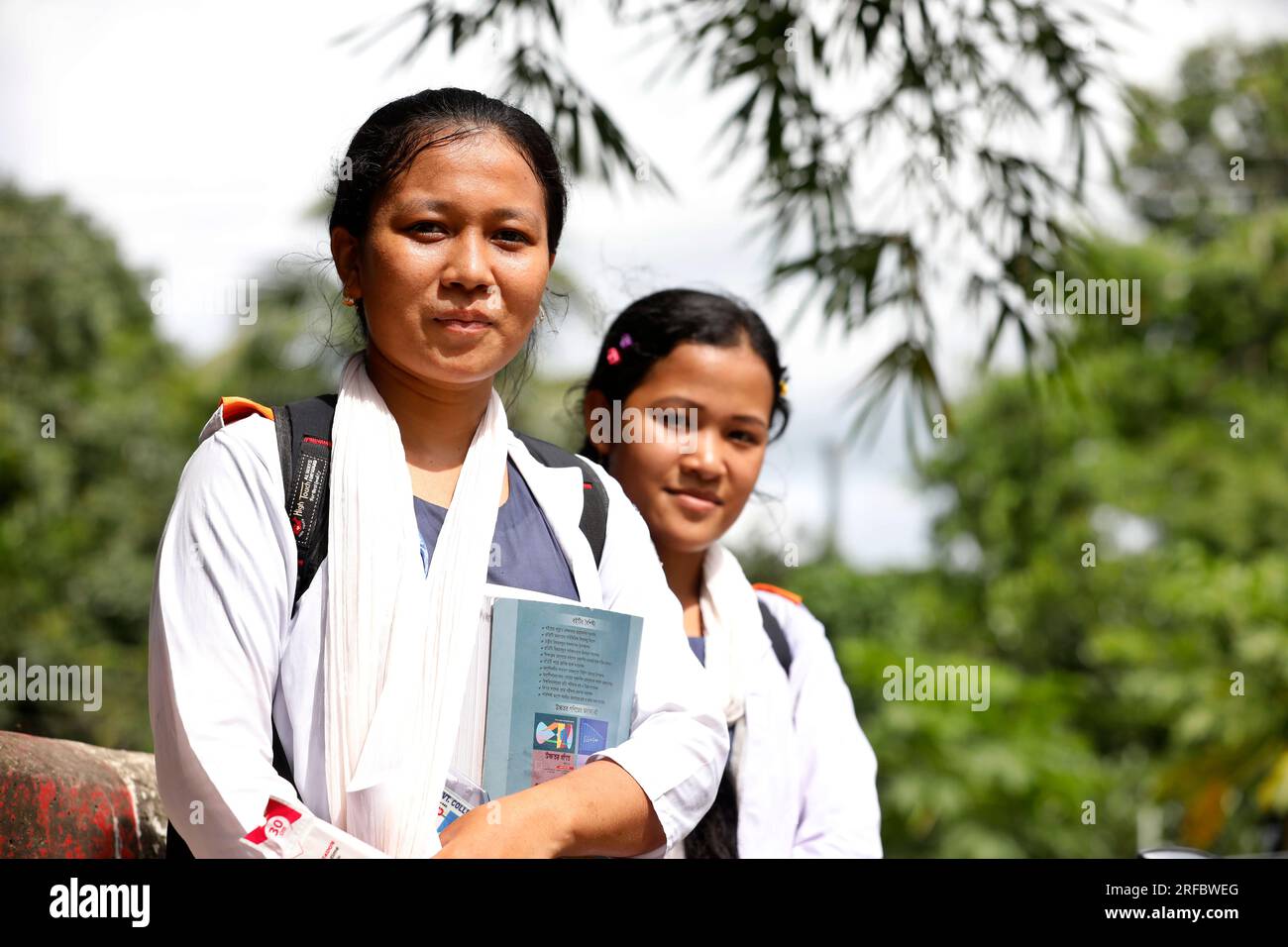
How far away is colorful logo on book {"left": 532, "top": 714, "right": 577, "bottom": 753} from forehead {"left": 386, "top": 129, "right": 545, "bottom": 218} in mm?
617

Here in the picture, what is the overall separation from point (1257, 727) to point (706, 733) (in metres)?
12.4

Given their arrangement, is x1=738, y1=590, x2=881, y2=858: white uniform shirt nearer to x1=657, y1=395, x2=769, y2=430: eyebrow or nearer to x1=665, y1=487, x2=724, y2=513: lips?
x1=665, y1=487, x2=724, y2=513: lips

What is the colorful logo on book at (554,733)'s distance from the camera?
5.54 ft

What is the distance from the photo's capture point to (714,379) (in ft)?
8.11

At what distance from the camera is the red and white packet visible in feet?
4.78

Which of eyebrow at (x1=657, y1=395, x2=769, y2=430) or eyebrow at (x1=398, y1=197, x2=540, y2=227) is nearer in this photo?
eyebrow at (x1=398, y1=197, x2=540, y2=227)

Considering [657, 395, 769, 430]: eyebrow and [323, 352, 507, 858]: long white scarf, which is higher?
[657, 395, 769, 430]: eyebrow

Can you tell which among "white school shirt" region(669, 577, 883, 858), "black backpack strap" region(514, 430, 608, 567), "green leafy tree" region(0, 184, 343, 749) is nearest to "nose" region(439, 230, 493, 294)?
"black backpack strap" region(514, 430, 608, 567)

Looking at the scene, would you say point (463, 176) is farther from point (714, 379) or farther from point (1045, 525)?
point (1045, 525)

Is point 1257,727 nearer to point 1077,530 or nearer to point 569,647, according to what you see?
point 1077,530

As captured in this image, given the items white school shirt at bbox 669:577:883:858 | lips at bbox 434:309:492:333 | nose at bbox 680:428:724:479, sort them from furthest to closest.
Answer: nose at bbox 680:428:724:479 < white school shirt at bbox 669:577:883:858 < lips at bbox 434:309:492:333

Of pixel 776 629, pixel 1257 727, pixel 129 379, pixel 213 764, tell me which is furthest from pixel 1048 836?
pixel 213 764

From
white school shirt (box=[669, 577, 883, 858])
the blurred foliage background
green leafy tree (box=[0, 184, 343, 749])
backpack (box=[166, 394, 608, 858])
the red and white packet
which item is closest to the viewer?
the red and white packet

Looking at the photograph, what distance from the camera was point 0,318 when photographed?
1416cm
